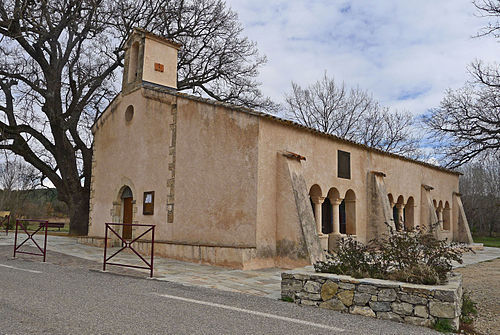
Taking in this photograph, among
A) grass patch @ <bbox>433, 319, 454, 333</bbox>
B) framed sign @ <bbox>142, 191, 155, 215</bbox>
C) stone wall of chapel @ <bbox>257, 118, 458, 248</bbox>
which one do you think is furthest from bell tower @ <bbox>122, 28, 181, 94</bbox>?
grass patch @ <bbox>433, 319, 454, 333</bbox>

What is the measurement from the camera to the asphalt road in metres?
4.43

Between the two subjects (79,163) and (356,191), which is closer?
(356,191)

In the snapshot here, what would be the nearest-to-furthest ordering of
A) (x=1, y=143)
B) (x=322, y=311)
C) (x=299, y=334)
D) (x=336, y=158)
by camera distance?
1. (x=299, y=334)
2. (x=322, y=311)
3. (x=336, y=158)
4. (x=1, y=143)

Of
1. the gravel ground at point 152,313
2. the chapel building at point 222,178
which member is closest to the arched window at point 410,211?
the chapel building at point 222,178

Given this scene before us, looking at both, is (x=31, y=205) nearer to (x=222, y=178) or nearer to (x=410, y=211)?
(x=222, y=178)

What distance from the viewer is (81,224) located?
61.0ft

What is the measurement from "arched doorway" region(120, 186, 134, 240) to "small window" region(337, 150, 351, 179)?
7.03 metres

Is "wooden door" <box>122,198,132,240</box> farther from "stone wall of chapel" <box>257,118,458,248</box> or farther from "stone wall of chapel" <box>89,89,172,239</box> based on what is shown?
"stone wall of chapel" <box>257,118,458,248</box>

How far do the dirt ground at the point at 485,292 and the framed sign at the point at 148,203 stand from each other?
28.3 ft

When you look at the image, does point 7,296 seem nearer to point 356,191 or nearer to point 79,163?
point 356,191

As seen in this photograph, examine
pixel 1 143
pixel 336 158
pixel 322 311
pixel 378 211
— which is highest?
pixel 1 143

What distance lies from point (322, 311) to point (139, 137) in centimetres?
955

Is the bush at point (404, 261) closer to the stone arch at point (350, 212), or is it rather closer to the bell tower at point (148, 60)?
the stone arch at point (350, 212)

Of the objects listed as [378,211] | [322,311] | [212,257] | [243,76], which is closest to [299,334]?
[322,311]
